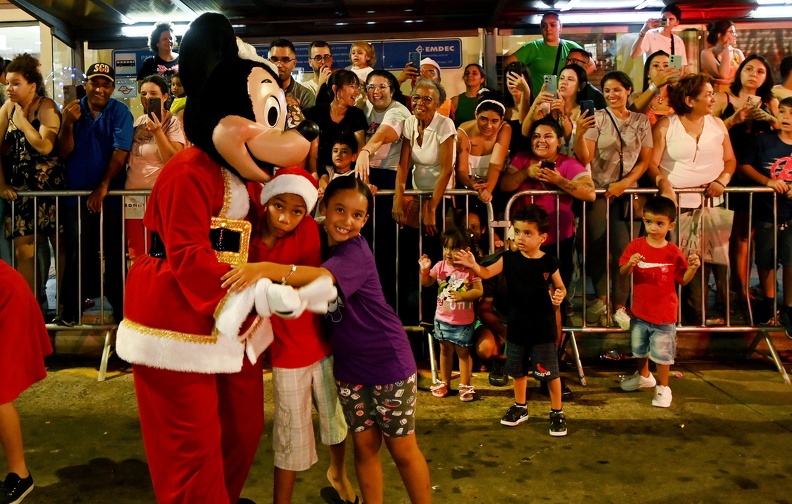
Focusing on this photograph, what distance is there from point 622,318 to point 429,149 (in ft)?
6.44

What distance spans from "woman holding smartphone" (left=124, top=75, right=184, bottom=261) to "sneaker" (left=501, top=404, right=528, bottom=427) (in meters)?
3.12

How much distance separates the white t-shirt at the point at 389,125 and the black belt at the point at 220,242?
9.71 feet

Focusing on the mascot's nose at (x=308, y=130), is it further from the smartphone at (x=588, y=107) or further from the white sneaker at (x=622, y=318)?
the white sneaker at (x=622, y=318)

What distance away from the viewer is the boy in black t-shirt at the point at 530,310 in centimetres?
431

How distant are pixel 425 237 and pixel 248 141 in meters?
3.06

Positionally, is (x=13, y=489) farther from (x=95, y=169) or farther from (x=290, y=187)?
(x=95, y=169)

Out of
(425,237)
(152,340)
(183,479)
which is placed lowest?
(183,479)

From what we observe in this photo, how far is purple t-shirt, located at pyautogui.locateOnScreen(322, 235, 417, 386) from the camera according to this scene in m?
2.92

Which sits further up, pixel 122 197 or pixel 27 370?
pixel 122 197

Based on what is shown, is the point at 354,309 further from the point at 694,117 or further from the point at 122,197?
the point at 694,117

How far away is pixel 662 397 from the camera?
462 centimetres

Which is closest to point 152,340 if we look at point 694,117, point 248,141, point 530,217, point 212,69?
point 248,141

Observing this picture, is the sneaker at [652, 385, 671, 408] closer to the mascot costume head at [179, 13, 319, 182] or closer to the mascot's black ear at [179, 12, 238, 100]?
the mascot costume head at [179, 13, 319, 182]

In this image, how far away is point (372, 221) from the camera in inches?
226
